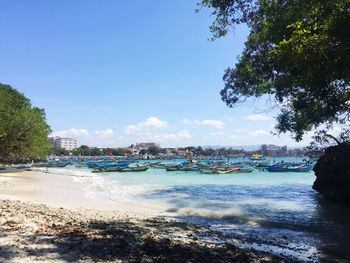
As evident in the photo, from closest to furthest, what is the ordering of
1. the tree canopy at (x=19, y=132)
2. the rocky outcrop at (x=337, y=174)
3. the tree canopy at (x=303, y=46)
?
the tree canopy at (x=303, y=46), the rocky outcrop at (x=337, y=174), the tree canopy at (x=19, y=132)

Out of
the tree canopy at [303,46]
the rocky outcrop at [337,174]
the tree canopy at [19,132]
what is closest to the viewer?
the tree canopy at [303,46]

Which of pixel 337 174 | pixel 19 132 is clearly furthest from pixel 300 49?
pixel 19 132

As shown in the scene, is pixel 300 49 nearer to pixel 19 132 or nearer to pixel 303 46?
pixel 303 46

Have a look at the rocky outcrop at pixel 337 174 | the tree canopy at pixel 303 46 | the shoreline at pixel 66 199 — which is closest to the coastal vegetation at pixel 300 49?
the tree canopy at pixel 303 46

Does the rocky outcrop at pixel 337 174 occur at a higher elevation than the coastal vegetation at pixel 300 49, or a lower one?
lower

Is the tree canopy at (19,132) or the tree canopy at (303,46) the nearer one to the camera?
the tree canopy at (303,46)

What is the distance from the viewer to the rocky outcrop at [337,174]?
1495 centimetres

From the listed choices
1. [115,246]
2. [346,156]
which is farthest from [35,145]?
[346,156]

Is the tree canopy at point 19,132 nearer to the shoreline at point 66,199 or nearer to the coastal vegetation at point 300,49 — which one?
the shoreline at point 66,199

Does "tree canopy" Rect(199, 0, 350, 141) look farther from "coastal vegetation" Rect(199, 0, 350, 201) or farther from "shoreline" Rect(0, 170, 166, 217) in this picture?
"shoreline" Rect(0, 170, 166, 217)

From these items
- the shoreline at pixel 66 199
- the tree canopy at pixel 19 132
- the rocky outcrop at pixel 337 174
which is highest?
the tree canopy at pixel 19 132

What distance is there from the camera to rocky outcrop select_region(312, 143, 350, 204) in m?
14.9

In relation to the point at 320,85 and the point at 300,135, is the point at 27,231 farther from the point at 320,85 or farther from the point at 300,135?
the point at 300,135

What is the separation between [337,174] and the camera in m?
15.7
